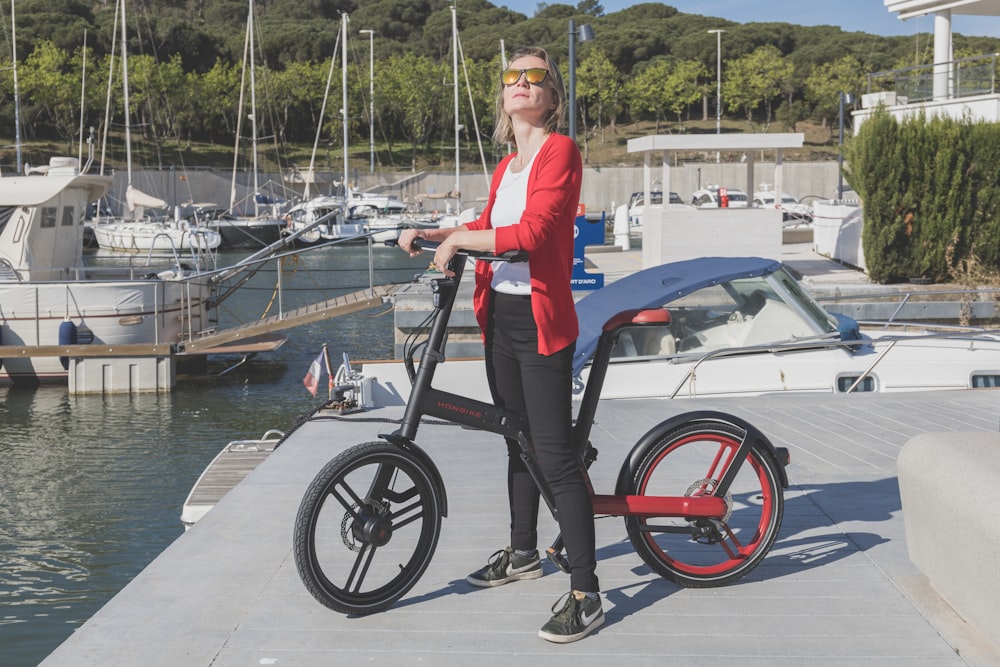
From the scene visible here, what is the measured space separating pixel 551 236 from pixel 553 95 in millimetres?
541

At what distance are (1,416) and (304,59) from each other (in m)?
90.3

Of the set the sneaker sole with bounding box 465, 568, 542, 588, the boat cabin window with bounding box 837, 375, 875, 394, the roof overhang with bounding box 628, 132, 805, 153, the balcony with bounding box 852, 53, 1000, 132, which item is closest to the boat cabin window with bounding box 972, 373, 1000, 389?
the boat cabin window with bounding box 837, 375, 875, 394

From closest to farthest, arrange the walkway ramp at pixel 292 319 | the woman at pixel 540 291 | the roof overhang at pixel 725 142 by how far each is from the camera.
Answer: the woman at pixel 540 291
the walkway ramp at pixel 292 319
the roof overhang at pixel 725 142

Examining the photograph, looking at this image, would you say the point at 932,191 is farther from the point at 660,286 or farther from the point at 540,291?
the point at 540,291

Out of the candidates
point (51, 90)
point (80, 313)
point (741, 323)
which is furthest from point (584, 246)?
point (51, 90)

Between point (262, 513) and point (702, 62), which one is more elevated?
point (702, 62)

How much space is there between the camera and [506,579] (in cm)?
445

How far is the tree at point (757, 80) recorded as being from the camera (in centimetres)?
9462

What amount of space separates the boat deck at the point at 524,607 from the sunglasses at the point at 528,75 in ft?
4.26

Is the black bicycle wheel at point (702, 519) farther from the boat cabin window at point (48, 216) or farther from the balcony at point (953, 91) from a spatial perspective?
the boat cabin window at point (48, 216)

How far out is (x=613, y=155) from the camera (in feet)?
289

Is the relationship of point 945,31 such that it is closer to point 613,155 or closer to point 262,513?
point 262,513

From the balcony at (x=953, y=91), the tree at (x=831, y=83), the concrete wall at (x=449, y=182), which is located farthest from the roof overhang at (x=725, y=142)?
the tree at (x=831, y=83)

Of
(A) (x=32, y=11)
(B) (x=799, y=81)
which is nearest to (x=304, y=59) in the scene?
(A) (x=32, y=11)
